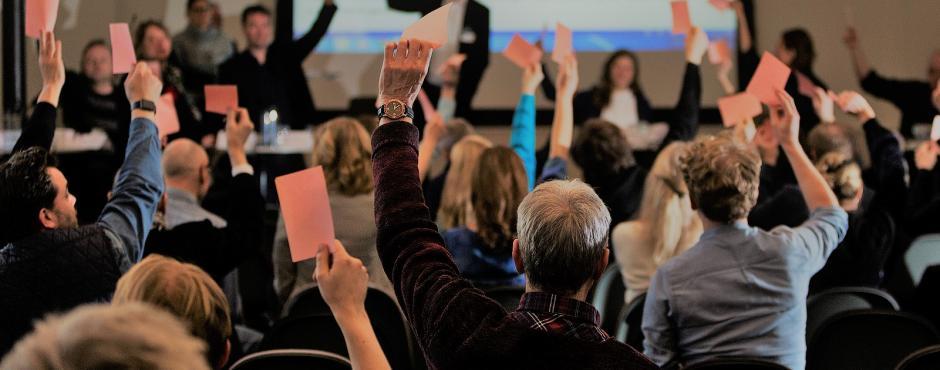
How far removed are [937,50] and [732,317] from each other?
6291mm

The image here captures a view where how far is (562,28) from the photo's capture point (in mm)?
4562

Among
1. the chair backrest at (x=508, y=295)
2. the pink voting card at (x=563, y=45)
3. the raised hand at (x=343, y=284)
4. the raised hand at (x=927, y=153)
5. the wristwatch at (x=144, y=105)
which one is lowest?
the chair backrest at (x=508, y=295)

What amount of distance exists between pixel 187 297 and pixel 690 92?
3346mm

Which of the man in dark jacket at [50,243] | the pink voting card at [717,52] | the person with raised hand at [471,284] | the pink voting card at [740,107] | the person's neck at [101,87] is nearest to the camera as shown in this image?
the person with raised hand at [471,284]

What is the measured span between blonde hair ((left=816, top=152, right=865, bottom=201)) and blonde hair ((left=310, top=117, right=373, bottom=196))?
172 cm

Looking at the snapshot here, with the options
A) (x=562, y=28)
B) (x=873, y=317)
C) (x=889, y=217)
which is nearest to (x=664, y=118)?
(x=562, y=28)

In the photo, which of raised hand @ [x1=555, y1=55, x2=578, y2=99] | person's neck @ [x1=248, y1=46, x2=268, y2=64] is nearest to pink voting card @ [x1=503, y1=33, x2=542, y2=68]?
raised hand @ [x1=555, y1=55, x2=578, y2=99]

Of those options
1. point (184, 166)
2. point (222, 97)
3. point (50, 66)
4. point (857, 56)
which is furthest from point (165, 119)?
point (857, 56)

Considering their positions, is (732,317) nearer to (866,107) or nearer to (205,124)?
(866,107)

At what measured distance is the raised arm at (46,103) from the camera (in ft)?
9.71

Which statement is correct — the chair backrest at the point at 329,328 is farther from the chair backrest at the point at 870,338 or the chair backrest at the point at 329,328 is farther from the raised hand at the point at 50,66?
the chair backrest at the point at 870,338

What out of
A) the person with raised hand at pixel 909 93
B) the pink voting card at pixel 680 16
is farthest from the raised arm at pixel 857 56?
the pink voting card at pixel 680 16

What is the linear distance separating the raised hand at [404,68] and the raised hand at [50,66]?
1.53m

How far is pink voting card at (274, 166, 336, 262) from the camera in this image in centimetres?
200
